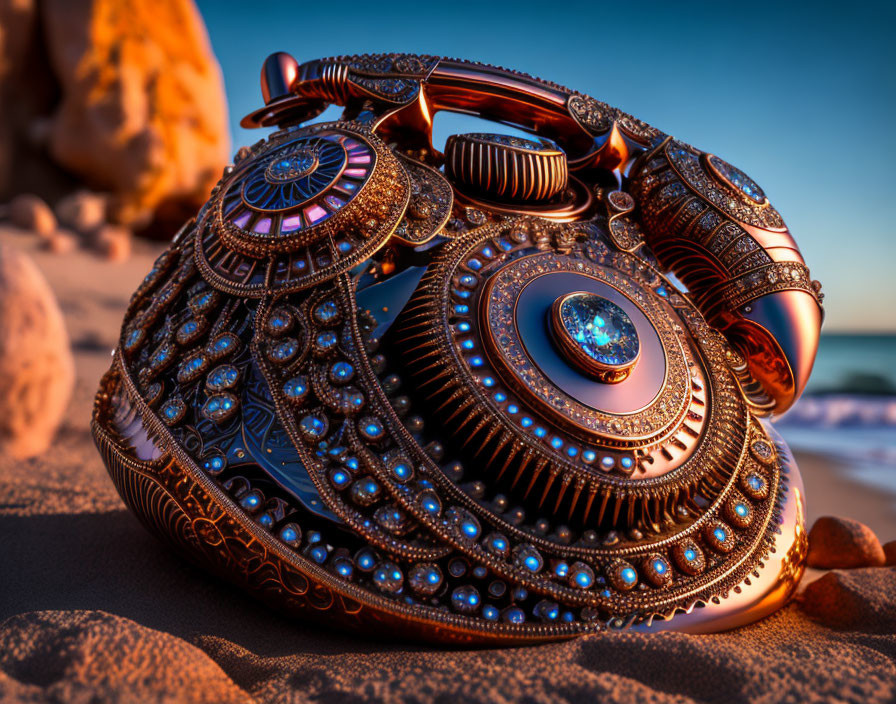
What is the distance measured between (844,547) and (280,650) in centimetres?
130

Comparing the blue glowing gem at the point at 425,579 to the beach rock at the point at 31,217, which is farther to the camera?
the beach rock at the point at 31,217

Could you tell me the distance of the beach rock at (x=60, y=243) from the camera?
7.02 metres

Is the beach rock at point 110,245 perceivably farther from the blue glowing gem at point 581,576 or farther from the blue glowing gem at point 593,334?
the blue glowing gem at point 581,576

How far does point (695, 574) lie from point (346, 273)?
755mm

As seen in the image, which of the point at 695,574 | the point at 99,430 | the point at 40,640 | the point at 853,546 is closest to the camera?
the point at 40,640

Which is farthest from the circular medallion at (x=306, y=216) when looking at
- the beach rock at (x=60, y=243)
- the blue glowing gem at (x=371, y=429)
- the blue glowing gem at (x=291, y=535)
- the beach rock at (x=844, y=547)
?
the beach rock at (x=60, y=243)

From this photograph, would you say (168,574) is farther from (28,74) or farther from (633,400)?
(28,74)

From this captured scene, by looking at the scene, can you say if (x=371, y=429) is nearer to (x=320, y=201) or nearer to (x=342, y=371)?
(x=342, y=371)

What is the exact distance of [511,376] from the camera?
116 centimetres

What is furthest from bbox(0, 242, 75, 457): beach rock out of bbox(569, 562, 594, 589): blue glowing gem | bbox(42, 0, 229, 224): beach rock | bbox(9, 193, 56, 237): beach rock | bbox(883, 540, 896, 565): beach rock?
bbox(42, 0, 229, 224): beach rock

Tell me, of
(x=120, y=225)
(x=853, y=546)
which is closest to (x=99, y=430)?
(x=853, y=546)

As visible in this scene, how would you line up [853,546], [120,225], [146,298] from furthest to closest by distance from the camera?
[120,225] → [853,546] → [146,298]

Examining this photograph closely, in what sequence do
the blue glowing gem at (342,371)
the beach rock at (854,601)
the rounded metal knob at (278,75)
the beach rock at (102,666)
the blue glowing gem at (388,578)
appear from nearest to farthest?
Answer: the beach rock at (102,666)
the blue glowing gem at (388,578)
the blue glowing gem at (342,371)
the beach rock at (854,601)
the rounded metal knob at (278,75)

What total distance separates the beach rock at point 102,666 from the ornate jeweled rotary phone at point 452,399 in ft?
0.71
